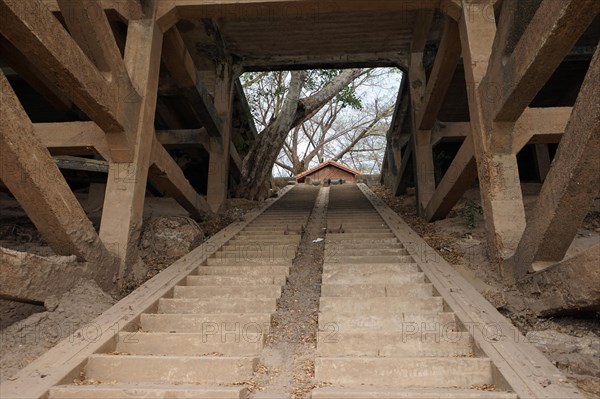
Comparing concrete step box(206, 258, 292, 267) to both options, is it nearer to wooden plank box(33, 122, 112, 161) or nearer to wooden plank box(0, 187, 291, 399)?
wooden plank box(0, 187, 291, 399)

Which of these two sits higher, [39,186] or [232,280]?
[39,186]

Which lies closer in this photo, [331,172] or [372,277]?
[372,277]

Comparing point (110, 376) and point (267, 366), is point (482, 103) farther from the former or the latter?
point (110, 376)

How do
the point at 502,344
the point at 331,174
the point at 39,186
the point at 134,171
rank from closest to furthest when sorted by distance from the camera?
the point at 502,344 → the point at 39,186 → the point at 134,171 → the point at 331,174

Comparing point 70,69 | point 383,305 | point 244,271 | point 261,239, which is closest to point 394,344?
point 383,305

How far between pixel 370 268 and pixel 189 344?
6.78ft

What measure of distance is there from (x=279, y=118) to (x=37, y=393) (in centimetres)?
950

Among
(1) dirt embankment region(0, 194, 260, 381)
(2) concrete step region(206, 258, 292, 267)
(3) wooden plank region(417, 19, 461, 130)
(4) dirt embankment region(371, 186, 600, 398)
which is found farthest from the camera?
(3) wooden plank region(417, 19, 461, 130)

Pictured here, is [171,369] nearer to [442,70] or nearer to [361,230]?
[361,230]

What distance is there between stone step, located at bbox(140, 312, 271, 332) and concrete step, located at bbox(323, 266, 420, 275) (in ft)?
3.91

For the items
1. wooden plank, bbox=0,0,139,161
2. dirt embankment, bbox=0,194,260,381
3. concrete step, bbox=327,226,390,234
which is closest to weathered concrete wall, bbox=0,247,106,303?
dirt embankment, bbox=0,194,260,381

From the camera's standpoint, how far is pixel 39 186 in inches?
125

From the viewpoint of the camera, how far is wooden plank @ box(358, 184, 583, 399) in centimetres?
206

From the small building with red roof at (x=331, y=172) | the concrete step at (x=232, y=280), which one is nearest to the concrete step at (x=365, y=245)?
the concrete step at (x=232, y=280)
